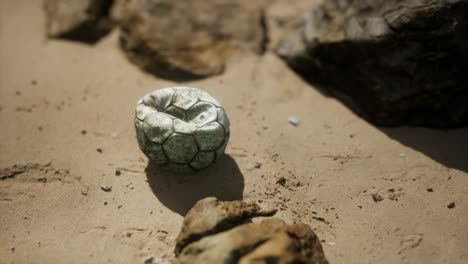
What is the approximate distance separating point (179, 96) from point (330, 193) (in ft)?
4.95

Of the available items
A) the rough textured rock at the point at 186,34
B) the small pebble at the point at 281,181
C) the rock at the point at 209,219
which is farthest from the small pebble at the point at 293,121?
the rock at the point at 209,219

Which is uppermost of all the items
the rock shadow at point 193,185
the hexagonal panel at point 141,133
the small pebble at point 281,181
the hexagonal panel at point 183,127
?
the hexagonal panel at point 183,127

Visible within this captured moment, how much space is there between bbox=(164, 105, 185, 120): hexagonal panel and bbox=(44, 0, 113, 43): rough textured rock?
2.36 meters

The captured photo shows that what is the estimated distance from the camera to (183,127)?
11.4 ft

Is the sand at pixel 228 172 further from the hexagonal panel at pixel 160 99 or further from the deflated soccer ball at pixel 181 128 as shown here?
the hexagonal panel at pixel 160 99

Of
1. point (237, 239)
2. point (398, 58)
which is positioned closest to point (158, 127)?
point (237, 239)

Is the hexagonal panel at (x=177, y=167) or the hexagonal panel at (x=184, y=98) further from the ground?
the hexagonal panel at (x=184, y=98)

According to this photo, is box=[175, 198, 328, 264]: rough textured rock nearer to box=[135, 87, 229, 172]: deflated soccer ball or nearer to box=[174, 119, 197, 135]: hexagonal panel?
box=[135, 87, 229, 172]: deflated soccer ball

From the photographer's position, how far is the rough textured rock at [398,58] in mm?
4062

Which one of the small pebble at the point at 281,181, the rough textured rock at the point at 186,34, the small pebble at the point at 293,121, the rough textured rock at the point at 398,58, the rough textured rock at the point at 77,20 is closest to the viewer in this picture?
the small pebble at the point at 281,181

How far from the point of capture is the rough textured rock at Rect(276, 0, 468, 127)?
406 centimetres

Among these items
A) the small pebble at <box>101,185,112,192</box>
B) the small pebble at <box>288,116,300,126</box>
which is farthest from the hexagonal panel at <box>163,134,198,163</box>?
the small pebble at <box>288,116,300,126</box>

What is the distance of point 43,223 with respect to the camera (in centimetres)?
353

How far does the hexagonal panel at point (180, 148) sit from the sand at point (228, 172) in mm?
351
